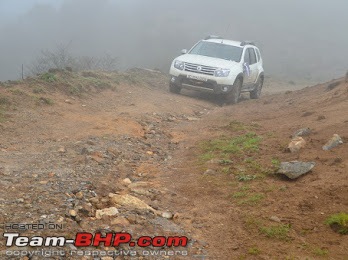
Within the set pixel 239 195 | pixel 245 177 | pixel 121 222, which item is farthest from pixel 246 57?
pixel 121 222

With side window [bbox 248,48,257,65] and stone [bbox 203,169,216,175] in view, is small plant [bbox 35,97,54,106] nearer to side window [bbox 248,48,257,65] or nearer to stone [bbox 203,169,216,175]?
stone [bbox 203,169,216,175]

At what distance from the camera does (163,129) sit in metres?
8.45

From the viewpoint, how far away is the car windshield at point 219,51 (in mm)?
12414

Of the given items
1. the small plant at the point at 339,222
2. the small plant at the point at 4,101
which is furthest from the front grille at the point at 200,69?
the small plant at the point at 339,222

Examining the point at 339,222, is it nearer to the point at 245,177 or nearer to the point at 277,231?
the point at 277,231

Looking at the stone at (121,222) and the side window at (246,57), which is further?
the side window at (246,57)

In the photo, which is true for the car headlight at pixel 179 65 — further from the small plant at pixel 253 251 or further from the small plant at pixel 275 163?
the small plant at pixel 253 251

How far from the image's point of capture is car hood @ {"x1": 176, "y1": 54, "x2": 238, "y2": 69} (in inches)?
463

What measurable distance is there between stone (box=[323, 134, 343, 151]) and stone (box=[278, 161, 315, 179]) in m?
0.79

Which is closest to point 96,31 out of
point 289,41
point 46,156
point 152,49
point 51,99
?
point 152,49

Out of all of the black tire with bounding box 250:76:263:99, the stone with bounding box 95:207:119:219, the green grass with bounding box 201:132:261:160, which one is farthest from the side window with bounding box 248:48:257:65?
the stone with bounding box 95:207:119:219

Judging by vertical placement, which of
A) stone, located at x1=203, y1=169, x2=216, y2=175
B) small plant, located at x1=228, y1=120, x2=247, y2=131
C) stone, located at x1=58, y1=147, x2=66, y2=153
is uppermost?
stone, located at x1=203, y1=169, x2=216, y2=175

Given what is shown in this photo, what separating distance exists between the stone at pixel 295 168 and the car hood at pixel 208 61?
21.7ft

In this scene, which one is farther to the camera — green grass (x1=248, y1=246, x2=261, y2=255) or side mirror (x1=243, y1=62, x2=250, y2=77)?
side mirror (x1=243, y1=62, x2=250, y2=77)
